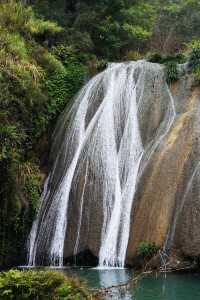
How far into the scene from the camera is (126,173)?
1797 cm

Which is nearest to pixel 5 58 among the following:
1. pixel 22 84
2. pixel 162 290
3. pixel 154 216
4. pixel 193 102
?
pixel 22 84

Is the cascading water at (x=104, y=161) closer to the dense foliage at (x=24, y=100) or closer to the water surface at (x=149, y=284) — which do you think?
the dense foliage at (x=24, y=100)

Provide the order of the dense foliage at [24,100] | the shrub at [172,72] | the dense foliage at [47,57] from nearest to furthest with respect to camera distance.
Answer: the dense foliage at [24,100], the dense foliage at [47,57], the shrub at [172,72]

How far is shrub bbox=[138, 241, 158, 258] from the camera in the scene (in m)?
15.1

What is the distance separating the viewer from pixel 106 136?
19406mm

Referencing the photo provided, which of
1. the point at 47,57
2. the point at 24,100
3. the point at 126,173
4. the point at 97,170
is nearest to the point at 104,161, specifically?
the point at 97,170

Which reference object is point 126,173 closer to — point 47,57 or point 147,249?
point 147,249

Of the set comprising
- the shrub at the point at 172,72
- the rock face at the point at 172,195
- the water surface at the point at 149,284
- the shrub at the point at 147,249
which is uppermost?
the shrub at the point at 172,72

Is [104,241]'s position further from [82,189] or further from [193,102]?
[193,102]

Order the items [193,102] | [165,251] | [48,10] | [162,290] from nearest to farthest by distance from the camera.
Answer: [162,290] → [165,251] → [193,102] → [48,10]

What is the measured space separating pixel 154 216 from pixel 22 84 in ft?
24.3

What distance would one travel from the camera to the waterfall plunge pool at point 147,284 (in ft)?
36.7

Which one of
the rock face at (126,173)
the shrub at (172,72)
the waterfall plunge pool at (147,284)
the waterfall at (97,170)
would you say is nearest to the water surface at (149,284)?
the waterfall plunge pool at (147,284)

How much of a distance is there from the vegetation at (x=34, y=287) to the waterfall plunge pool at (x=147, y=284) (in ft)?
6.89
